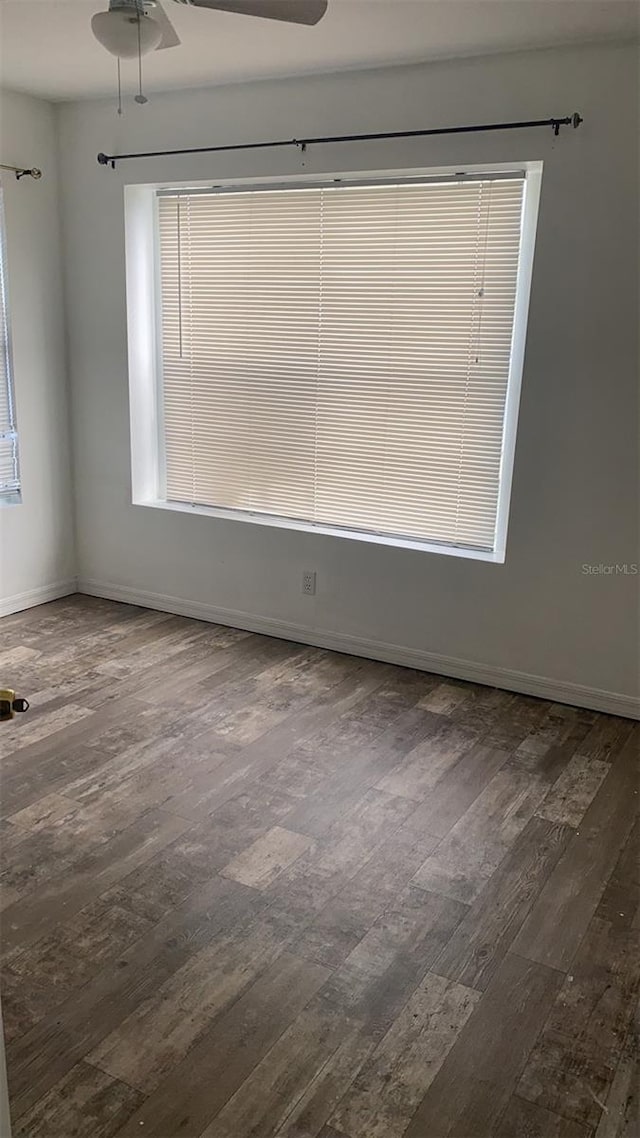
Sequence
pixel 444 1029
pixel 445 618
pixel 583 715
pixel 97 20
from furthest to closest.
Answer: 1. pixel 445 618
2. pixel 583 715
3. pixel 97 20
4. pixel 444 1029

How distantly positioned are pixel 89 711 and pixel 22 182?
264 centimetres

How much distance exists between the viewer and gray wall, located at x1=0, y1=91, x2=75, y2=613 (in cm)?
420

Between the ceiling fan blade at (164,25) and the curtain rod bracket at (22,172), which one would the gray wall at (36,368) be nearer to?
the curtain rod bracket at (22,172)

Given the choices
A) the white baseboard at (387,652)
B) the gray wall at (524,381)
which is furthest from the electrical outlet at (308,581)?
the white baseboard at (387,652)

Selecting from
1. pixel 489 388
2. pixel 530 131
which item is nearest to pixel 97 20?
pixel 530 131

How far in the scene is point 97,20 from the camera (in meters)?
2.35

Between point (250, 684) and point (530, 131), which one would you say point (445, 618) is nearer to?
point (250, 684)

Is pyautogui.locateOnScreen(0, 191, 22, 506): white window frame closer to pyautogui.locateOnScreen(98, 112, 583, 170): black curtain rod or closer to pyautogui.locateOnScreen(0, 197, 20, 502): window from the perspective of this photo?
pyautogui.locateOnScreen(0, 197, 20, 502): window

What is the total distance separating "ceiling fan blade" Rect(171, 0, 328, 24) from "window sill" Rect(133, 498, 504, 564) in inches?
84.8

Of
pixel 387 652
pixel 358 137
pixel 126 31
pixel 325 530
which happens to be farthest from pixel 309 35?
pixel 387 652

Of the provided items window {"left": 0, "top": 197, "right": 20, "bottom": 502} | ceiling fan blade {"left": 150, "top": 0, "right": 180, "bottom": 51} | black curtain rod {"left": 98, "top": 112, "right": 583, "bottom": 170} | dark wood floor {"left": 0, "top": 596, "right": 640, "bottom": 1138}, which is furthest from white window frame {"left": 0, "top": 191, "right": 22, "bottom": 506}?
ceiling fan blade {"left": 150, "top": 0, "right": 180, "bottom": 51}

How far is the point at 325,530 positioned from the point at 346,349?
2.76 feet

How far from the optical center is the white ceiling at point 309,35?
2.78 metres

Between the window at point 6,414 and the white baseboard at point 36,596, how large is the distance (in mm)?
511
